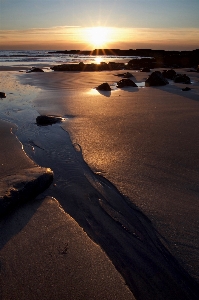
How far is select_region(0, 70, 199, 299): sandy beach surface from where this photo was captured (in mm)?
1769

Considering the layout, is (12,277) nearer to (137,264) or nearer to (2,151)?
(137,264)

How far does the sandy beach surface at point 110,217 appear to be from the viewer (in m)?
1.77

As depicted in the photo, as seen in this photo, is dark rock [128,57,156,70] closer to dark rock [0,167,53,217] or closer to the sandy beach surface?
the sandy beach surface

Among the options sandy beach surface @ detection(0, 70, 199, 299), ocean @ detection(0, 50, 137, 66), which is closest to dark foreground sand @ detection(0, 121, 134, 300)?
sandy beach surface @ detection(0, 70, 199, 299)

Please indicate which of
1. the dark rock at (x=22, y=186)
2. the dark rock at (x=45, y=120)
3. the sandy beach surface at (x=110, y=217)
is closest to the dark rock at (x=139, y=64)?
the dark rock at (x=45, y=120)

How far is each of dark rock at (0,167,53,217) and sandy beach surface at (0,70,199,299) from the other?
0.08 m

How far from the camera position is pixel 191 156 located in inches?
140

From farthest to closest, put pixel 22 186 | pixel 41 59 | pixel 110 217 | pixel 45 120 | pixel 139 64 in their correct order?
pixel 41 59, pixel 139 64, pixel 45 120, pixel 22 186, pixel 110 217

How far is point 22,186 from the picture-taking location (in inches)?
105

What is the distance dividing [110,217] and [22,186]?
2.91 ft

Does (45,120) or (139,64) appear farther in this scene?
(139,64)

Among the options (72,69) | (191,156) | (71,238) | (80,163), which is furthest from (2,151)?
(72,69)

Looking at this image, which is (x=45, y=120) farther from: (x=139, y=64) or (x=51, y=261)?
(x=139, y=64)

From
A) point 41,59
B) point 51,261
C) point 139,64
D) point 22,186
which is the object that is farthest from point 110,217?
point 41,59
